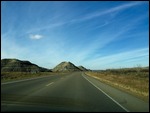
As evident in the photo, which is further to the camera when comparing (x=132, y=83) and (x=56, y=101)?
(x=132, y=83)

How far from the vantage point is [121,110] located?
10.5m

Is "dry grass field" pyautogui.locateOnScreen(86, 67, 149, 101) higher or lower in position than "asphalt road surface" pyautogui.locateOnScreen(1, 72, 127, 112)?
higher

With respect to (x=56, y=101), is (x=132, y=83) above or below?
above

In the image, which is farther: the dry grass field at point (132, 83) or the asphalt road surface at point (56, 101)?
the dry grass field at point (132, 83)

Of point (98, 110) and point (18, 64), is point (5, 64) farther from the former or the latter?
point (98, 110)

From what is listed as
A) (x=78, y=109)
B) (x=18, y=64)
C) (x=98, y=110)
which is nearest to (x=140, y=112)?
(x=98, y=110)

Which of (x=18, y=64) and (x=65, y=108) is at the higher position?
(x=18, y=64)

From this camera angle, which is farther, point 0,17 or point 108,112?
point 0,17

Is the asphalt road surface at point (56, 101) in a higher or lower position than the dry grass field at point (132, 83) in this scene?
lower

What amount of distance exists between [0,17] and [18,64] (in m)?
149

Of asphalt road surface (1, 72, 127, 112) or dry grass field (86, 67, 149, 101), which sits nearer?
asphalt road surface (1, 72, 127, 112)

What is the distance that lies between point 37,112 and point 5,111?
3.92 feet

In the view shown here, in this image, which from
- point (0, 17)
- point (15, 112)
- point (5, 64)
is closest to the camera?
point (15, 112)

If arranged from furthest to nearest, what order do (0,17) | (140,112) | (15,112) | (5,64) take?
(5,64)
(0,17)
(140,112)
(15,112)
